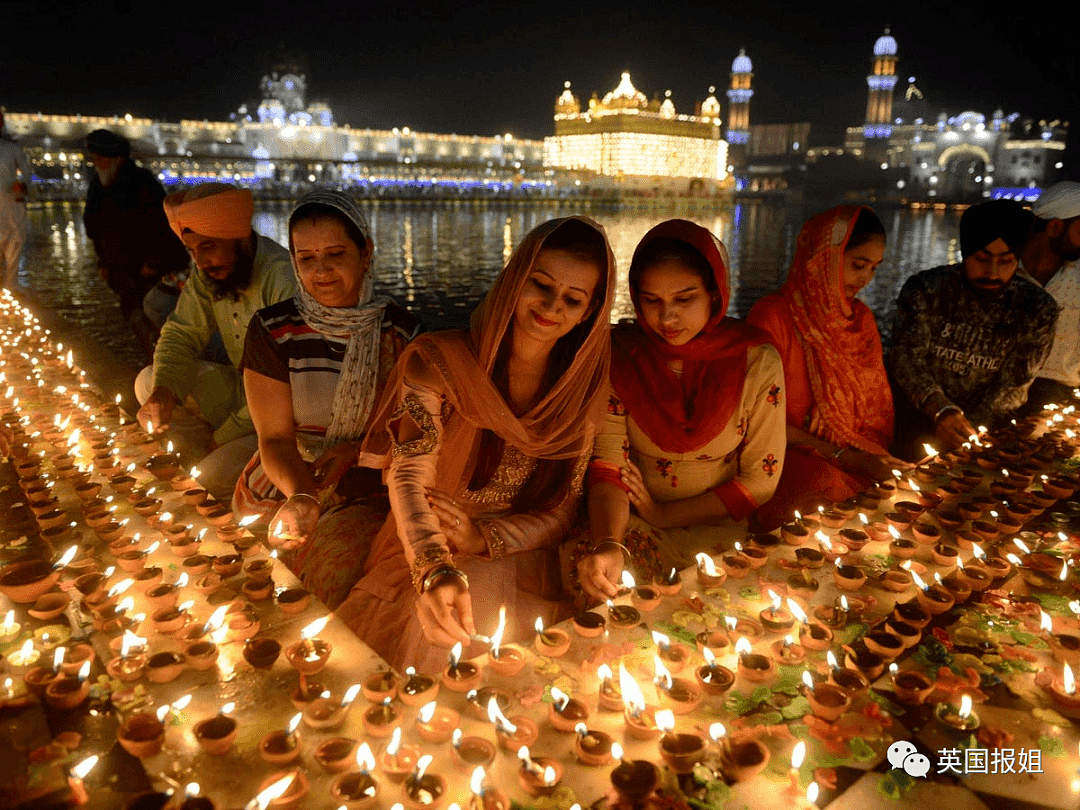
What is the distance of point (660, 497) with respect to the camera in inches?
112

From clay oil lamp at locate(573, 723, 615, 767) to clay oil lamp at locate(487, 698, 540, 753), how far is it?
0.09 meters

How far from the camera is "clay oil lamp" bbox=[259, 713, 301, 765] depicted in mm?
1197

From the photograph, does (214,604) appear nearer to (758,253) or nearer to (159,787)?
(159,787)

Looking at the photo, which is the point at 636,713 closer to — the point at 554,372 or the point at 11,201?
the point at 554,372

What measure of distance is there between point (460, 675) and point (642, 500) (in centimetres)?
140

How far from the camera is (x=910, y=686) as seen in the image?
1.43 m

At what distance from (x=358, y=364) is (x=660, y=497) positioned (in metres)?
1.37

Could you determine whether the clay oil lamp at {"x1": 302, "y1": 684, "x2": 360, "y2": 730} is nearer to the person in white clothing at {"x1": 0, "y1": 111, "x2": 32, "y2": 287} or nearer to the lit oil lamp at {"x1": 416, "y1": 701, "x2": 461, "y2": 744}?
the lit oil lamp at {"x1": 416, "y1": 701, "x2": 461, "y2": 744}

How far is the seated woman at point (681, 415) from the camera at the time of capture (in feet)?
8.15

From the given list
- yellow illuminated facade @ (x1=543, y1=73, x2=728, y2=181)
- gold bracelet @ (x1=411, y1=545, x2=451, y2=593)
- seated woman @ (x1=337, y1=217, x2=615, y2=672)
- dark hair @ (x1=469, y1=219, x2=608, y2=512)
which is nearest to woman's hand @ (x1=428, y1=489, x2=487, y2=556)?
seated woman @ (x1=337, y1=217, x2=615, y2=672)

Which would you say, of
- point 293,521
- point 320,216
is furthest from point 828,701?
point 320,216

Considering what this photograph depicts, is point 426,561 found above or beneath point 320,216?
beneath

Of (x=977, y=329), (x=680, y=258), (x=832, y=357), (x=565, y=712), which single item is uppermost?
(x=680, y=258)

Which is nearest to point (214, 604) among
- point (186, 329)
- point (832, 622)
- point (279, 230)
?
point (832, 622)
